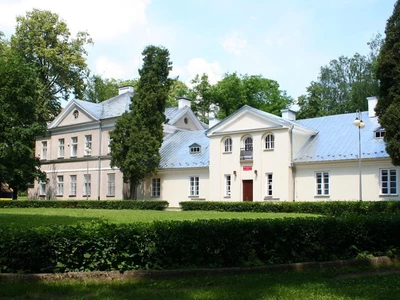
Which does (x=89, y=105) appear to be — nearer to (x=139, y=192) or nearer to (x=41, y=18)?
(x=139, y=192)

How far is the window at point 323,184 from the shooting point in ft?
99.0

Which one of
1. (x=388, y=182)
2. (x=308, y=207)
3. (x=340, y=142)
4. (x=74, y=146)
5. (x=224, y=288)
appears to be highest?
(x=74, y=146)

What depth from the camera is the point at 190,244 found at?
868cm

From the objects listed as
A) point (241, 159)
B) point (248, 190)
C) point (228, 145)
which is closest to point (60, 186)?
point (228, 145)

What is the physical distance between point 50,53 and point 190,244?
4404 centimetres

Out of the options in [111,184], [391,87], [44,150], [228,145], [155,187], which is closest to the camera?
[391,87]

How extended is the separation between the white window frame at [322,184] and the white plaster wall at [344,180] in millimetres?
193

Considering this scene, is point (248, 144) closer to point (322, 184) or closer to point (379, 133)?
point (322, 184)

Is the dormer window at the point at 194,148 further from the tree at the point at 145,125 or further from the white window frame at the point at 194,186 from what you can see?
the tree at the point at 145,125

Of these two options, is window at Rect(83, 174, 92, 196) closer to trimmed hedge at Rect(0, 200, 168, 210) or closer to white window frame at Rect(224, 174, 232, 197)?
trimmed hedge at Rect(0, 200, 168, 210)

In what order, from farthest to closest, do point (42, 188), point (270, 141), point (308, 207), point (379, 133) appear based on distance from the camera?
point (42, 188) → point (270, 141) → point (379, 133) → point (308, 207)

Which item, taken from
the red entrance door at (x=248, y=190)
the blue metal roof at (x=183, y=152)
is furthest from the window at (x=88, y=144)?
the red entrance door at (x=248, y=190)

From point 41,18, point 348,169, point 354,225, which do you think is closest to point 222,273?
Result: point 354,225

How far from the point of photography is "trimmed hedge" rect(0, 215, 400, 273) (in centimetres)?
795
